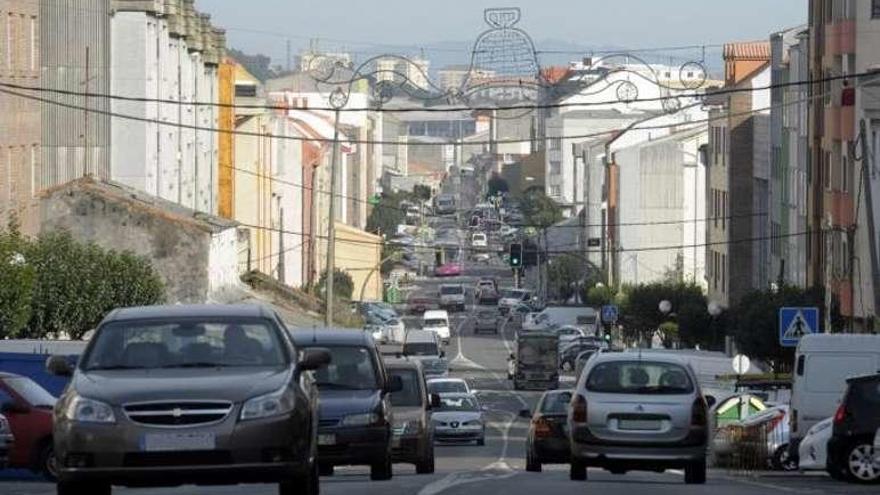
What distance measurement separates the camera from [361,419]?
883 inches

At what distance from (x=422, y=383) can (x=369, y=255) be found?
103855 millimetres

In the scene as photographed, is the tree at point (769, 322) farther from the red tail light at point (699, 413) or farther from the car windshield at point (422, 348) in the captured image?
the red tail light at point (699, 413)

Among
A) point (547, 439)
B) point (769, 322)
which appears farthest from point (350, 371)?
point (769, 322)

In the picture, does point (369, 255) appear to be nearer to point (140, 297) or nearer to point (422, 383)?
point (140, 297)

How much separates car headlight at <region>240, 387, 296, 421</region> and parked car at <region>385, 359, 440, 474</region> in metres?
11.0

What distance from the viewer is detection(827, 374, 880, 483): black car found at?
1043 inches

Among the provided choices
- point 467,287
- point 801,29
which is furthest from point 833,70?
point 467,287

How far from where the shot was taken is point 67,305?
5053 cm

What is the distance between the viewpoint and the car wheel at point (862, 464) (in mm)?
26469

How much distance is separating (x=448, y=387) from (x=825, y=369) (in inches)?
718

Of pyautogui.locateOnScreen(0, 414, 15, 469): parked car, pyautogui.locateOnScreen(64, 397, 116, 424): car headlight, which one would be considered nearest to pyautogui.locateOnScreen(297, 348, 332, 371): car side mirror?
pyautogui.locateOnScreen(64, 397, 116, 424): car headlight

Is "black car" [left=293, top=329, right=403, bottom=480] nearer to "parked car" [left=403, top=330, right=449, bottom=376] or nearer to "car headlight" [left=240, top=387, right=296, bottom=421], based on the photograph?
"car headlight" [left=240, top=387, right=296, bottom=421]

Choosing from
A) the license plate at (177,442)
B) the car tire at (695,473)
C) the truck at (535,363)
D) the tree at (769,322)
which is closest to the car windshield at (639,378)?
the car tire at (695,473)

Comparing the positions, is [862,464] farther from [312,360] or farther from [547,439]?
[312,360]
